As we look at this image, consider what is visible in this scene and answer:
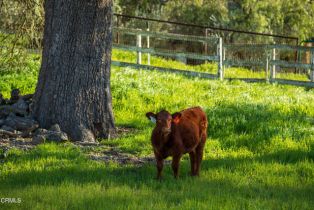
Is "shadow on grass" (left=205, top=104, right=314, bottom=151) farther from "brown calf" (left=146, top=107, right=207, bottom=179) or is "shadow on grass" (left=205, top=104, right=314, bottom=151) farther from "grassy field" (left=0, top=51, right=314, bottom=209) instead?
"brown calf" (left=146, top=107, right=207, bottom=179)

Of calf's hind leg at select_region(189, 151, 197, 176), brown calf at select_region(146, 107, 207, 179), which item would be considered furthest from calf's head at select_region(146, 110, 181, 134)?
calf's hind leg at select_region(189, 151, 197, 176)

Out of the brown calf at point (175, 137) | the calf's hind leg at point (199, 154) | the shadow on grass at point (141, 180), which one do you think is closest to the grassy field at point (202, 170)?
the shadow on grass at point (141, 180)

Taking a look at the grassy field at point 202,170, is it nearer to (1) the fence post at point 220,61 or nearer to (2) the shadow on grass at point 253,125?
(2) the shadow on grass at point 253,125

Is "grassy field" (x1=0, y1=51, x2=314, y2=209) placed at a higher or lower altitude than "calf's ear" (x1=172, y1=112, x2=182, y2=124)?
lower

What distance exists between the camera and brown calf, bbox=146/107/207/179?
24.3ft

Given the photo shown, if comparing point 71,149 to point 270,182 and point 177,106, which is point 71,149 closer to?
point 270,182

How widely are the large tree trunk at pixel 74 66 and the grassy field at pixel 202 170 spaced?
2.34 feet

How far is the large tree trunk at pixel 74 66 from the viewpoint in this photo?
1039 centimetres

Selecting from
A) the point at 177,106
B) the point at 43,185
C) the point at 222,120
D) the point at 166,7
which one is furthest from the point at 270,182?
the point at 166,7

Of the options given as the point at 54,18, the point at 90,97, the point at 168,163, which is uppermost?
the point at 54,18

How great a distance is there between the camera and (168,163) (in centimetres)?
912

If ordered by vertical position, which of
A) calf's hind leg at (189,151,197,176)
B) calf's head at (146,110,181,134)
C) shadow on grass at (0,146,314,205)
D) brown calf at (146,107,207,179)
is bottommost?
shadow on grass at (0,146,314,205)

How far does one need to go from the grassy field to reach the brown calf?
265 mm

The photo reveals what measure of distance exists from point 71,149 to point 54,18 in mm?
2591
